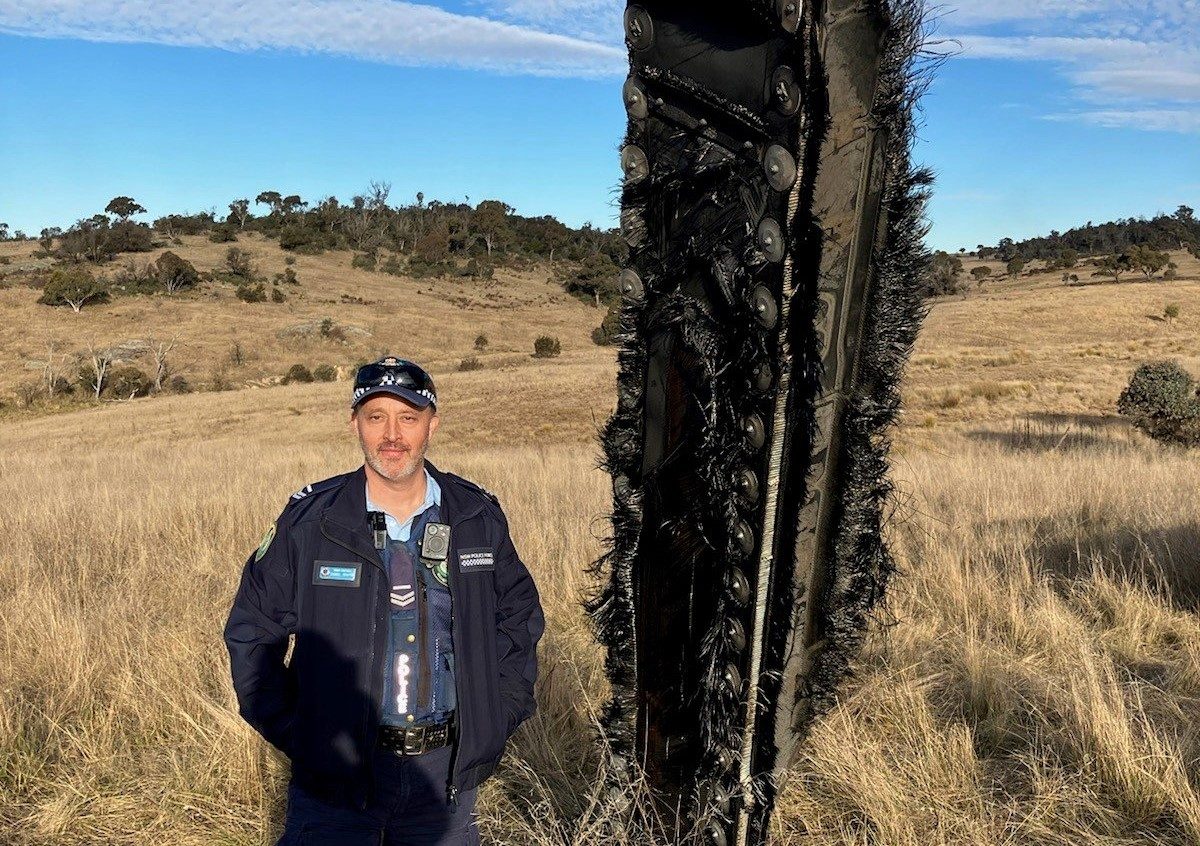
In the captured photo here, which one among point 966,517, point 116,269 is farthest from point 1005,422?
point 116,269

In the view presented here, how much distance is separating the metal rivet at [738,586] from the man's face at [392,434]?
0.96 m

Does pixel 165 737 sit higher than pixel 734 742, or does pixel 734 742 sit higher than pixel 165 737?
pixel 734 742

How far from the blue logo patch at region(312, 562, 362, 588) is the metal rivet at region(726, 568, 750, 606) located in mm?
977

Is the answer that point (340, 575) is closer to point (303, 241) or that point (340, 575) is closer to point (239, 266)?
point (239, 266)

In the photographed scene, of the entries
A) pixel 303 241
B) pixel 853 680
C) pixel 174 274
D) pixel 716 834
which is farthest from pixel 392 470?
pixel 303 241

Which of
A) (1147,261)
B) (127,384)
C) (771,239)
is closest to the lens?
(771,239)

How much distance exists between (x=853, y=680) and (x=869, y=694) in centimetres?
22

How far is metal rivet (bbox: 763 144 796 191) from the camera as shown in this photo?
1.88 m

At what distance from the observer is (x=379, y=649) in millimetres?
2494

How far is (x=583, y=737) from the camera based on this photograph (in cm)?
374

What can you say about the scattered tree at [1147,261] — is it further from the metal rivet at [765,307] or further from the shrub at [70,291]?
the metal rivet at [765,307]

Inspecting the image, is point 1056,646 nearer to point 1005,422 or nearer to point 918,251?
point 918,251

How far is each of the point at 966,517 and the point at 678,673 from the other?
5.27 m

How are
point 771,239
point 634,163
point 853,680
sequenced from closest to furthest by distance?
point 771,239, point 634,163, point 853,680
